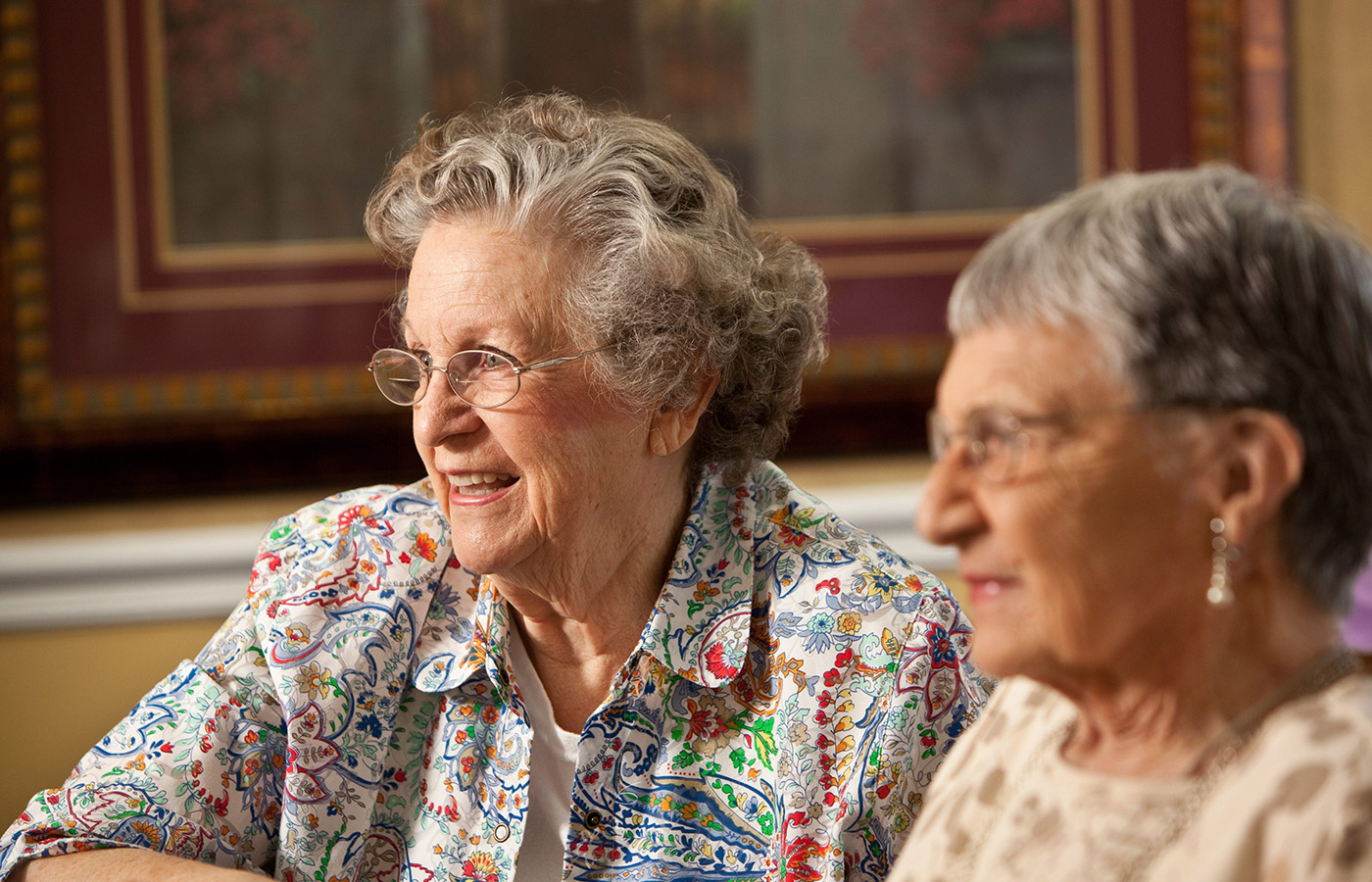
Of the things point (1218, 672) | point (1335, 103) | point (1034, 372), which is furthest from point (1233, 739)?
point (1335, 103)

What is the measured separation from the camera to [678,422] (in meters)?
1.64

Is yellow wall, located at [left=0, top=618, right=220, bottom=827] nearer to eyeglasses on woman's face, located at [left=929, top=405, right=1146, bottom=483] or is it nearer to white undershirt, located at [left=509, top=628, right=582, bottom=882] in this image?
white undershirt, located at [left=509, top=628, right=582, bottom=882]

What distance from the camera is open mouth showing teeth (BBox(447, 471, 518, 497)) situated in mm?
1546

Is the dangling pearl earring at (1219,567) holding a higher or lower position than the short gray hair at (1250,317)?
lower

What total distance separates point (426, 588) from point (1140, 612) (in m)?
1.03

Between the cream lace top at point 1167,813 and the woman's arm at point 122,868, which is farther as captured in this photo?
the woman's arm at point 122,868

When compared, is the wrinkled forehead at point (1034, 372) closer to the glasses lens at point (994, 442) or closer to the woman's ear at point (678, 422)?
the glasses lens at point (994, 442)

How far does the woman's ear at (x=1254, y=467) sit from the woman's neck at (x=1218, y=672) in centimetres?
5

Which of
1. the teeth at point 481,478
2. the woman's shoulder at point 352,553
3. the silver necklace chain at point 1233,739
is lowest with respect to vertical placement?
the woman's shoulder at point 352,553

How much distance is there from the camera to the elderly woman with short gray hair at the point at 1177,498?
2.61 ft

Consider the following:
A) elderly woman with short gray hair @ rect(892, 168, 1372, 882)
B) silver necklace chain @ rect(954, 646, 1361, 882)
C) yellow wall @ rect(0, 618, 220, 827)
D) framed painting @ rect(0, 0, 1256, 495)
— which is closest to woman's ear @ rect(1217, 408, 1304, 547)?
elderly woman with short gray hair @ rect(892, 168, 1372, 882)

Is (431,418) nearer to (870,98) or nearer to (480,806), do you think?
(480,806)

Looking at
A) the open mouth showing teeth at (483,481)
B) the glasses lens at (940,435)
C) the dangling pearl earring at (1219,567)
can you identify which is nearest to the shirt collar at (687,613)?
the open mouth showing teeth at (483,481)

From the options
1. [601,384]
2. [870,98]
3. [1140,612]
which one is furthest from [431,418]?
[870,98]
